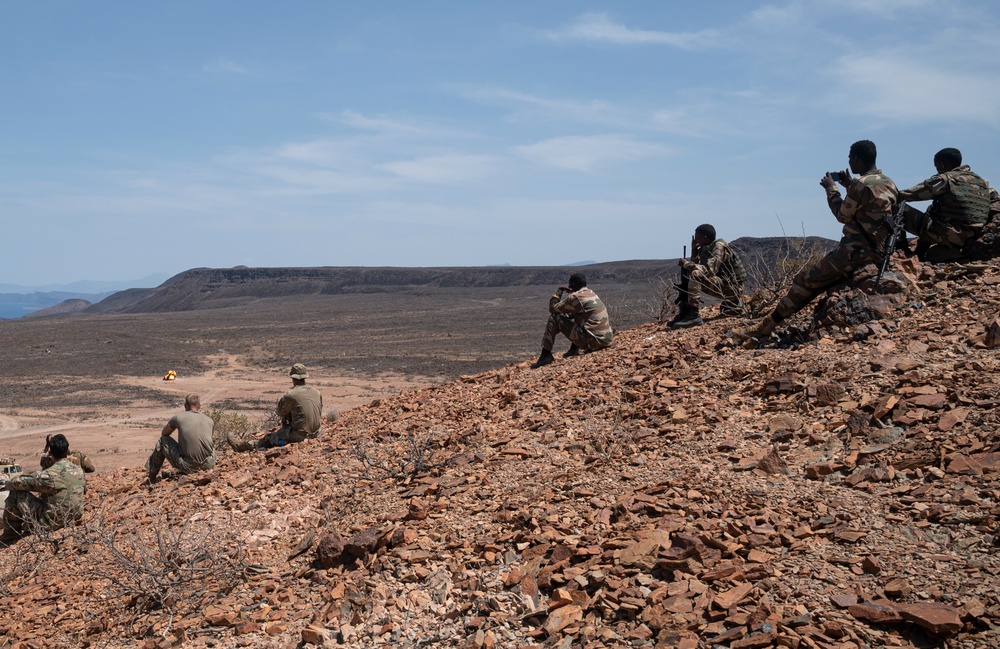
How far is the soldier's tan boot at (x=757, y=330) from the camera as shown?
684 cm

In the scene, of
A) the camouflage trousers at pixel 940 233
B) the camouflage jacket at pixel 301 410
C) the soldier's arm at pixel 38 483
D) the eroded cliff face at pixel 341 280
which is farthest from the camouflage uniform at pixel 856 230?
the eroded cliff face at pixel 341 280

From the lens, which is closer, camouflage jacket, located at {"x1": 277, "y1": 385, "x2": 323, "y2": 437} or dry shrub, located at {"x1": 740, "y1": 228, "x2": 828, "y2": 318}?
camouflage jacket, located at {"x1": 277, "y1": 385, "x2": 323, "y2": 437}

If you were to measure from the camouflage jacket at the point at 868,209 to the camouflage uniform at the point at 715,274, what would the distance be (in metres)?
1.98

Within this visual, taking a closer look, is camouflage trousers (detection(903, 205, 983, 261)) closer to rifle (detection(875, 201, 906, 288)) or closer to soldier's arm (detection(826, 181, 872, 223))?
rifle (detection(875, 201, 906, 288))

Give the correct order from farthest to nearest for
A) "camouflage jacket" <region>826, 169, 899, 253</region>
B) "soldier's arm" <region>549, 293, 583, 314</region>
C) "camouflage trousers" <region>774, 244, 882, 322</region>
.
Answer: "soldier's arm" <region>549, 293, 583, 314</region> → "camouflage trousers" <region>774, 244, 882, 322</region> → "camouflage jacket" <region>826, 169, 899, 253</region>

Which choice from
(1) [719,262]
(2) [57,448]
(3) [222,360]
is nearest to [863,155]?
(1) [719,262]

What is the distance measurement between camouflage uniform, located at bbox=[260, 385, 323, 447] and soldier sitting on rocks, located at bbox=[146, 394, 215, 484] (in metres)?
0.70

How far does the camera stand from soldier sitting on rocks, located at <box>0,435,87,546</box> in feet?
22.6

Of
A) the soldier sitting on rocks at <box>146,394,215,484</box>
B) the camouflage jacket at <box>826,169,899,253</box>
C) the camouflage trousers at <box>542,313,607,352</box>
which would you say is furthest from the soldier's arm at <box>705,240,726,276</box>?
the soldier sitting on rocks at <box>146,394,215,484</box>

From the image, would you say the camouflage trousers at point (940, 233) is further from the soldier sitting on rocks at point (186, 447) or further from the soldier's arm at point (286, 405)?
the soldier sitting on rocks at point (186, 447)

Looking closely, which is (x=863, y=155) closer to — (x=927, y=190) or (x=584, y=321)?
(x=927, y=190)

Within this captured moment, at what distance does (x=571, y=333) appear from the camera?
347 inches

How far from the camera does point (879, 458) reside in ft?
14.5

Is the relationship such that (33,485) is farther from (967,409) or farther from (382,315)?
(382,315)
